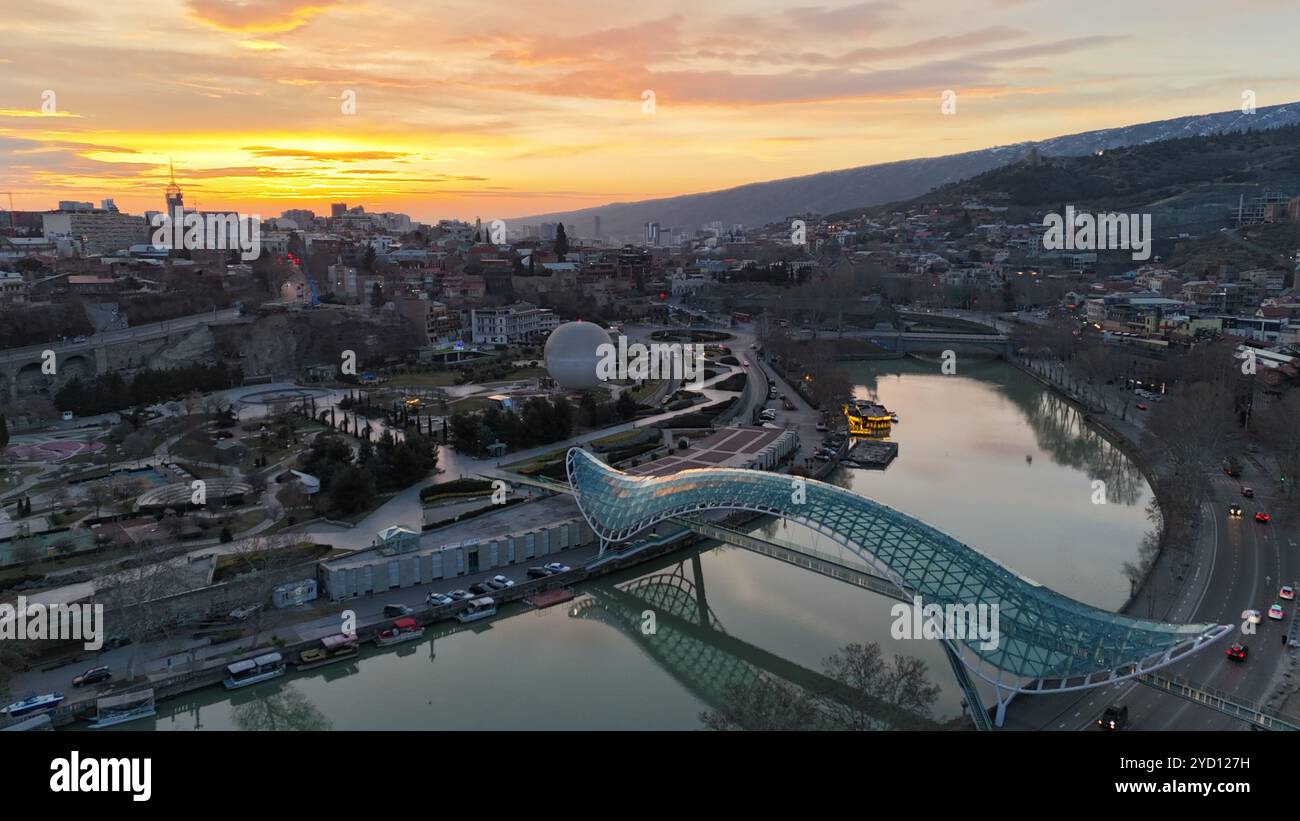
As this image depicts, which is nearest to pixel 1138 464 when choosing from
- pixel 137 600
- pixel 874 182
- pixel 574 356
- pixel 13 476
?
pixel 574 356

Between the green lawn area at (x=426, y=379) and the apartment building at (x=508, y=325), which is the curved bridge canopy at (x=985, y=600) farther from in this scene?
the apartment building at (x=508, y=325)

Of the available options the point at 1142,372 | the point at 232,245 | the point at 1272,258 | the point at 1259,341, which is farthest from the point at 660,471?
the point at 1272,258

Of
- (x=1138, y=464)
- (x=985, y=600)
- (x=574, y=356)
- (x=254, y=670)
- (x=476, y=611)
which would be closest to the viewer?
(x=985, y=600)

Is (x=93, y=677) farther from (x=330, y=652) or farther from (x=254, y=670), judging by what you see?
(x=330, y=652)

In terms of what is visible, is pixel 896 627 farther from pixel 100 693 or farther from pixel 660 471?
pixel 100 693

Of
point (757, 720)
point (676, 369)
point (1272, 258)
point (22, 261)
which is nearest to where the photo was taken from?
point (757, 720)

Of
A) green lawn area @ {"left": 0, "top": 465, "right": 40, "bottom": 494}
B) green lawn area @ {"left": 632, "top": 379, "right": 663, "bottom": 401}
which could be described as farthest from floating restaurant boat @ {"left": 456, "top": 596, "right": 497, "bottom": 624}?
green lawn area @ {"left": 632, "top": 379, "right": 663, "bottom": 401}

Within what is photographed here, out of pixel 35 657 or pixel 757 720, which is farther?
pixel 35 657
